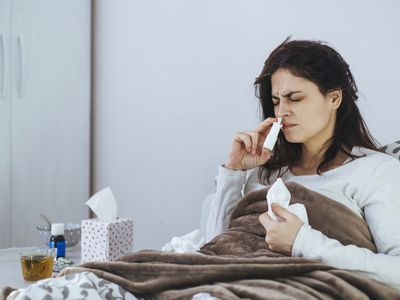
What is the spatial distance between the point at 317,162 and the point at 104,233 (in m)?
0.66

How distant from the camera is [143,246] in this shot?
289cm

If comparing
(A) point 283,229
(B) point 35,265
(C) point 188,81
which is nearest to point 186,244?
(A) point 283,229

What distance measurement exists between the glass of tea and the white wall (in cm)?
116

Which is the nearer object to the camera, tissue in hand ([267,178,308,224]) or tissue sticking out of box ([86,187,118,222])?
tissue in hand ([267,178,308,224])

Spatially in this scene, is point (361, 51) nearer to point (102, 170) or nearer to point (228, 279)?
point (228, 279)

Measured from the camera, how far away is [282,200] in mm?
1235

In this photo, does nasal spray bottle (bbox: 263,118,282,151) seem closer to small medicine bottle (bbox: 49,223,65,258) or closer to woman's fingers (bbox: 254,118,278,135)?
woman's fingers (bbox: 254,118,278,135)

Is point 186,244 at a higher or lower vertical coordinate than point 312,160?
lower

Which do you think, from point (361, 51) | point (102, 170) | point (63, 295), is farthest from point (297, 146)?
point (102, 170)

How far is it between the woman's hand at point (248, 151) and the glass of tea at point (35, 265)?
1.89 ft

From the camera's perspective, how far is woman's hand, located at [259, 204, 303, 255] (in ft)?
3.99

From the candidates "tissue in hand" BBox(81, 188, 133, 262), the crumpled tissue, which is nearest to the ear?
the crumpled tissue

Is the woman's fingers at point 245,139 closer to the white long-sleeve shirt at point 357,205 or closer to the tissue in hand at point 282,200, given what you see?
the white long-sleeve shirt at point 357,205

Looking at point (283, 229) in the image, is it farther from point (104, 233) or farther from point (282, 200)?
point (104, 233)
